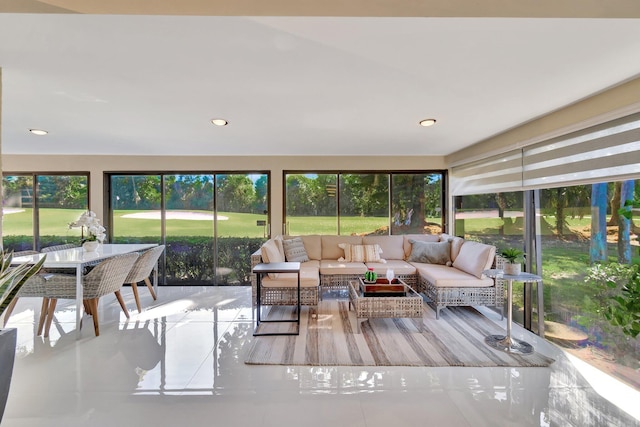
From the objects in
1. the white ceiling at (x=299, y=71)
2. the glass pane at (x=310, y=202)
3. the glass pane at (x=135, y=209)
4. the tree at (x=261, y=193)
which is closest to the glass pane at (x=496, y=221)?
the white ceiling at (x=299, y=71)

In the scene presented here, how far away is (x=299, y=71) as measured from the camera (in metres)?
2.05

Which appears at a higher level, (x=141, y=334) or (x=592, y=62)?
(x=592, y=62)

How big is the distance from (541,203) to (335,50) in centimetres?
291

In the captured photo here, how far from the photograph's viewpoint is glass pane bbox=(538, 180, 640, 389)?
241 centimetres

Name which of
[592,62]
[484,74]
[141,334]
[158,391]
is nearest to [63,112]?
[141,334]

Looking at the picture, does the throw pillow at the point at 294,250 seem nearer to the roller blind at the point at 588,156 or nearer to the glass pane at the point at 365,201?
the glass pane at the point at 365,201

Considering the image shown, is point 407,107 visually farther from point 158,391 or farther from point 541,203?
point 158,391

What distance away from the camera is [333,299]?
179 inches

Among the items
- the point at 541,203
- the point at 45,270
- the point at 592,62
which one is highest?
the point at 592,62

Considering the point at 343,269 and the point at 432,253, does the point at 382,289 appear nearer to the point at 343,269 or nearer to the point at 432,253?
the point at 343,269

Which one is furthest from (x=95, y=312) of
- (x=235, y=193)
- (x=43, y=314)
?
(x=235, y=193)

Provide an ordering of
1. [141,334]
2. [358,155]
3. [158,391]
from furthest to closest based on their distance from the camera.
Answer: [358,155]
[141,334]
[158,391]

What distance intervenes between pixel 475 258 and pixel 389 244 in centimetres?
143

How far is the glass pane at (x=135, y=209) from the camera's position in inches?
210
